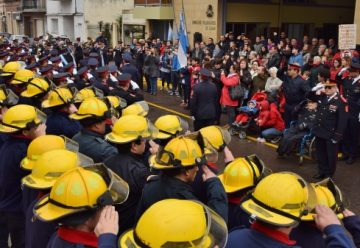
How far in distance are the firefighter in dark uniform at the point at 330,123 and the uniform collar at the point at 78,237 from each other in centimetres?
554

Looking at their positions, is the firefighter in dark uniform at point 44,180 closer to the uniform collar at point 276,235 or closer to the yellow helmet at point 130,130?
the yellow helmet at point 130,130

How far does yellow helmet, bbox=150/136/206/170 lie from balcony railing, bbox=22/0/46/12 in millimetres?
42986

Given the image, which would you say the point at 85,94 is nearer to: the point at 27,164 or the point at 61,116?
the point at 61,116

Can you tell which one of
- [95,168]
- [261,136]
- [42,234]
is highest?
[95,168]

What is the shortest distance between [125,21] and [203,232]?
2872 cm

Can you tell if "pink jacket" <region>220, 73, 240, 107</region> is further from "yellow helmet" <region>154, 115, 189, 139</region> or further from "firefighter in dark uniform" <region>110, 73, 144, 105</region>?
"yellow helmet" <region>154, 115, 189, 139</region>

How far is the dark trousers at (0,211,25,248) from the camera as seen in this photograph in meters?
4.25

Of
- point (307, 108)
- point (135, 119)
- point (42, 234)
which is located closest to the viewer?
point (42, 234)

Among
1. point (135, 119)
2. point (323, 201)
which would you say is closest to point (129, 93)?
point (135, 119)

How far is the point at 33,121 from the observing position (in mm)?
4480

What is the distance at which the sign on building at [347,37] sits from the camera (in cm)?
1062

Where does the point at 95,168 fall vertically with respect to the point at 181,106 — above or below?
above

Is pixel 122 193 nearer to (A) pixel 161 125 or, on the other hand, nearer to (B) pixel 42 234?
(B) pixel 42 234

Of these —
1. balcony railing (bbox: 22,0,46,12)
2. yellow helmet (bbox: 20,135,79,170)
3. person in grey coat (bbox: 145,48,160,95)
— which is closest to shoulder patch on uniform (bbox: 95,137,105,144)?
yellow helmet (bbox: 20,135,79,170)
